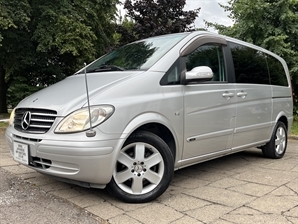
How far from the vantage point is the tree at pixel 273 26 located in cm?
990

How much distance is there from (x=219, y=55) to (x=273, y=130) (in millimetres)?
1795

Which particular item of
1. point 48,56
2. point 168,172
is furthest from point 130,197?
point 48,56

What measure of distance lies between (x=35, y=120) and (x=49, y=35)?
8988 millimetres

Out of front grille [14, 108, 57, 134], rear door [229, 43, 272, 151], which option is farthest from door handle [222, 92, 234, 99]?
front grille [14, 108, 57, 134]

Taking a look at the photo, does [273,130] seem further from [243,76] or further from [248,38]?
[248,38]

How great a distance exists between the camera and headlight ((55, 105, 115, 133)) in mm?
2629

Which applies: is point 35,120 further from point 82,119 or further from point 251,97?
point 251,97

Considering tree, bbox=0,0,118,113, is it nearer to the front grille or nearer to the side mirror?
the front grille

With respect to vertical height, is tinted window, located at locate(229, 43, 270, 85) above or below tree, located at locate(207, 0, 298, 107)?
below

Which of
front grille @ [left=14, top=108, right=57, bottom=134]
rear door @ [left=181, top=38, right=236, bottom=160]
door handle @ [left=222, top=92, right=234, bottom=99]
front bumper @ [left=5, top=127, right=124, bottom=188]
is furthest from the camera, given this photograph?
door handle @ [left=222, top=92, right=234, bottom=99]

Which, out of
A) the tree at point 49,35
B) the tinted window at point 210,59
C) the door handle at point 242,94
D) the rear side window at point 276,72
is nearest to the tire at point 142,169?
the tinted window at point 210,59

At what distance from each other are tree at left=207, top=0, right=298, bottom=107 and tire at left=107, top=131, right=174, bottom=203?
8217 millimetres

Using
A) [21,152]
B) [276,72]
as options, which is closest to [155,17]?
[276,72]

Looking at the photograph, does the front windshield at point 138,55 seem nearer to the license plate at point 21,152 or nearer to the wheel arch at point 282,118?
the license plate at point 21,152
